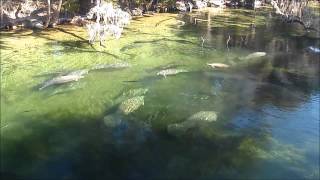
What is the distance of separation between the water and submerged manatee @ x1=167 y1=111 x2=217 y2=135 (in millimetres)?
135

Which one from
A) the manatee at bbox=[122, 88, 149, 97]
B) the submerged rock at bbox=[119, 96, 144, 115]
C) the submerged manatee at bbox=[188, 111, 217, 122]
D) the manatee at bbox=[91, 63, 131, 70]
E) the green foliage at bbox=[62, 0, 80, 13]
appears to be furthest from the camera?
the green foliage at bbox=[62, 0, 80, 13]

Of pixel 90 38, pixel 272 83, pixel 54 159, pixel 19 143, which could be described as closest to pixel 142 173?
pixel 54 159

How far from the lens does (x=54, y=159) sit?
15.1m

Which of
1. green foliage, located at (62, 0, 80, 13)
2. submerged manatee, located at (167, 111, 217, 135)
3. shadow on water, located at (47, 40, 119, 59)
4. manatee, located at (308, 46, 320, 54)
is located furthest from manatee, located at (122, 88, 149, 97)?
green foliage, located at (62, 0, 80, 13)

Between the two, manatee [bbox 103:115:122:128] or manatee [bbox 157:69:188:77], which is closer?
manatee [bbox 103:115:122:128]

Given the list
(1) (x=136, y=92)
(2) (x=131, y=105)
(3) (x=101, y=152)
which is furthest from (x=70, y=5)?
(3) (x=101, y=152)

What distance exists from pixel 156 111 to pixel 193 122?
2.13 m

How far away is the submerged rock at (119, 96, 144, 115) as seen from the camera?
62.2ft

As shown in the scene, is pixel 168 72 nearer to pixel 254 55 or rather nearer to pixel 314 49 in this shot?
pixel 254 55

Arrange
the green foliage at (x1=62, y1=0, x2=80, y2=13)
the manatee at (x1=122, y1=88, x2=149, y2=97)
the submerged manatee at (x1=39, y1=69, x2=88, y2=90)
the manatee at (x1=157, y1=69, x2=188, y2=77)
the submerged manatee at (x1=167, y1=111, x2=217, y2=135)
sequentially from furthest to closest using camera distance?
1. the green foliage at (x1=62, y1=0, x2=80, y2=13)
2. the manatee at (x1=157, y1=69, x2=188, y2=77)
3. the submerged manatee at (x1=39, y1=69, x2=88, y2=90)
4. the manatee at (x1=122, y1=88, x2=149, y2=97)
5. the submerged manatee at (x1=167, y1=111, x2=217, y2=135)

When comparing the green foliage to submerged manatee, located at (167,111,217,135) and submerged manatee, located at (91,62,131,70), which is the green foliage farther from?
submerged manatee, located at (167,111,217,135)

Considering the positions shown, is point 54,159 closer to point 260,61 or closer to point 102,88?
point 102,88

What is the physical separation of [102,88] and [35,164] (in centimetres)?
788

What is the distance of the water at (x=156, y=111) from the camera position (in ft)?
49.1
